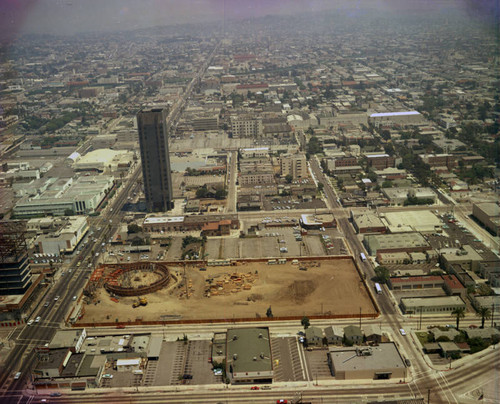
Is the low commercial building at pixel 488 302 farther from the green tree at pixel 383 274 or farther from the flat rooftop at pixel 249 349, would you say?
the flat rooftop at pixel 249 349

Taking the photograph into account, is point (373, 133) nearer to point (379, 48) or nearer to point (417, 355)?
point (417, 355)

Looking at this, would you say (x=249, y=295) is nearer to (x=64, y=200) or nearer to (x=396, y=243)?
(x=396, y=243)

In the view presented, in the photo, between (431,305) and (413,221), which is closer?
(431,305)

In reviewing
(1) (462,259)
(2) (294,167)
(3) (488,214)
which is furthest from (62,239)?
(3) (488,214)

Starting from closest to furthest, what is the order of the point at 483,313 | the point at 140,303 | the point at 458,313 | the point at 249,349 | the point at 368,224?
the point at 249,349, the point at 483,313, the point at 458,313, the point at 140,303, the point at 368,224

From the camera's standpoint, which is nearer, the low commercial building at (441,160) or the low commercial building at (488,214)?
the low commercial building at (488,214)

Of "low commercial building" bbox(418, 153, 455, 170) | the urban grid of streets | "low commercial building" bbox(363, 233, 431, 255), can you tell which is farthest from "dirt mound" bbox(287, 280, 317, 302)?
"low commercial building" bbox(418, 153, 455, 170)

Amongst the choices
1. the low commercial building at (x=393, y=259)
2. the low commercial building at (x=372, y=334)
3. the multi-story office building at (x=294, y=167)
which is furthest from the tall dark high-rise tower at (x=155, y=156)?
the low commercial building at (x=372, y=334)
